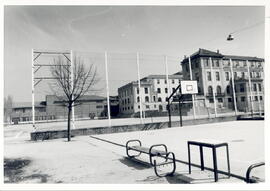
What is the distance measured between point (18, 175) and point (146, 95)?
51999 mm

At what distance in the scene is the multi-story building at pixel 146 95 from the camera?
53.2m

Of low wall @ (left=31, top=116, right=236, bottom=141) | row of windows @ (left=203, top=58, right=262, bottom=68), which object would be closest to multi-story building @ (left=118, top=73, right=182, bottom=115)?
row of windows @ (left=203, top=58, right=262, bottom=68)

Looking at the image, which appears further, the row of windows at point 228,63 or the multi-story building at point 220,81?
the row of windows at point 228,63

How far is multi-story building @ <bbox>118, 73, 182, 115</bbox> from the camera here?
53.2 metres

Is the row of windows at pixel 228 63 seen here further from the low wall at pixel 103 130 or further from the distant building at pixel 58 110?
the low wall at pixel 103 130

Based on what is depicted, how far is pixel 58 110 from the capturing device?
5881cm

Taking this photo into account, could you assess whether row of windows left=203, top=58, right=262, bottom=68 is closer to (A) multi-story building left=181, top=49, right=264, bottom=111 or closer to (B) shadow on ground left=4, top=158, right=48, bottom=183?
(A) multi-story building left=181, top=49, right=264, bottom=111

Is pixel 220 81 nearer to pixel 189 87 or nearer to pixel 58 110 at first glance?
pixel 189 87

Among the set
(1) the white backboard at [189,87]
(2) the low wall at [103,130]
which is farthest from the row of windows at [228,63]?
(1) the white backboard at [189,87]

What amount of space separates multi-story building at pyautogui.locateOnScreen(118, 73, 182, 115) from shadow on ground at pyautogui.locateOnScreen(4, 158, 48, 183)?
137ft

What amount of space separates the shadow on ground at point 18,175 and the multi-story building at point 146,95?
41878mm

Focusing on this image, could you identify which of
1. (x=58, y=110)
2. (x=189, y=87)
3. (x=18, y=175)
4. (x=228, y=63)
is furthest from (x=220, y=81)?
(x=18, y=175)
